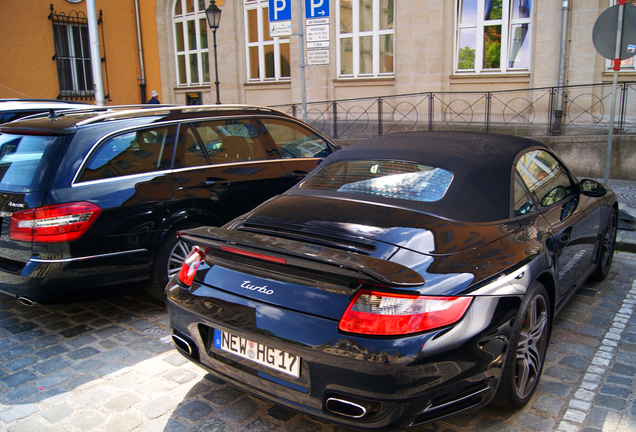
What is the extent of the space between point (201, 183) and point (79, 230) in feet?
3.81

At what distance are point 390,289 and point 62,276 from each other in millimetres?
2720

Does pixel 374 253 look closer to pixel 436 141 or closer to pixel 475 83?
pixel 436 141

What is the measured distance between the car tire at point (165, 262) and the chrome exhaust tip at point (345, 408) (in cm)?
253

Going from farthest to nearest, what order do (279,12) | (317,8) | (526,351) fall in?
(279,12) < (317,8) < (526,351)

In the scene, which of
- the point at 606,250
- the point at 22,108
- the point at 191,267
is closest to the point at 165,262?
the point at 191,267

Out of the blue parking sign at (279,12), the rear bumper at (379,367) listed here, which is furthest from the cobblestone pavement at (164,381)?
the blue parking sign at (279,12)

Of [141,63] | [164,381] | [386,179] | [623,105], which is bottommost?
[164,381]

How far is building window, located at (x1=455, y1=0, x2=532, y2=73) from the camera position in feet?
42.8

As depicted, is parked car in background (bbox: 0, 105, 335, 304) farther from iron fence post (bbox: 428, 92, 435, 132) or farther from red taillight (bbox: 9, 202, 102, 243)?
iron fence post (bbox: 428, 92, 435, 132)

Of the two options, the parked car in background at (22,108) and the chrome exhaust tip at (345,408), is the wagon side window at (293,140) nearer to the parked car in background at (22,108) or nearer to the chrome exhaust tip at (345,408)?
the chrome exhaust tip at (345,408)

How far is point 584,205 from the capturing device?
417 cm

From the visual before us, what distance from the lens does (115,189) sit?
13.7ft

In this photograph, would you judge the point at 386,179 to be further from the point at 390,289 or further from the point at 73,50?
the point at 73,50

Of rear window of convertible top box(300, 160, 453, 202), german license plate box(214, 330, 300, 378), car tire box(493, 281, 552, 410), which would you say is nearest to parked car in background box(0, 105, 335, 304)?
rear window of convertible top box(300, 160, 453, 202)
